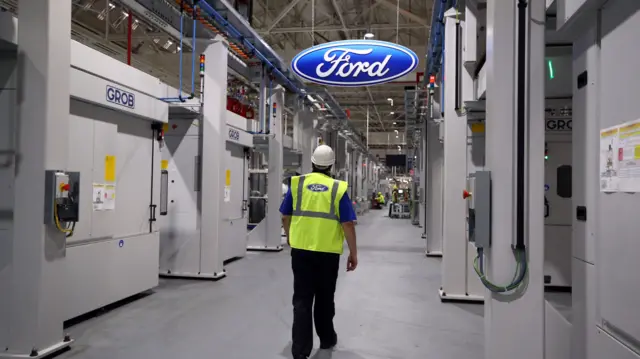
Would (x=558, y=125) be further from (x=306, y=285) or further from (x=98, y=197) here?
(x=98, y=197)

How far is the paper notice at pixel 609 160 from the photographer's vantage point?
2.07 metres

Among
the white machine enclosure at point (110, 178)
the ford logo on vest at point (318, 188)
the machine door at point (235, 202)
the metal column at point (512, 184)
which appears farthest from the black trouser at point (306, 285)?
the machine door at point (235, 202)

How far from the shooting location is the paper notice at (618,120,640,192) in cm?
189

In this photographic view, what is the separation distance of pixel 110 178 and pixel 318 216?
241cm

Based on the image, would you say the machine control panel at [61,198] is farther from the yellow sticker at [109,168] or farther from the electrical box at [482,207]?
the electrical box at [482,207]

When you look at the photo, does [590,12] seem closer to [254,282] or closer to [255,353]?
[255,353]

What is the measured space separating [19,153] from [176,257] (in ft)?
10.9

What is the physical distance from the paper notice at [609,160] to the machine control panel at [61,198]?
3393mm

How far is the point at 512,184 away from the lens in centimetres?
263

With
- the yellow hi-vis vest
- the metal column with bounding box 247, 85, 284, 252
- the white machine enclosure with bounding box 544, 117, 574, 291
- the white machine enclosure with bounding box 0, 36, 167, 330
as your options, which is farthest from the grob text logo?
the white machine enclosure with bounding box 544, 117, 574, 291

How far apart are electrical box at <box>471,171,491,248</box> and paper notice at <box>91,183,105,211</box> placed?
3.39 meters

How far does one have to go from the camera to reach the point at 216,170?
620 cm

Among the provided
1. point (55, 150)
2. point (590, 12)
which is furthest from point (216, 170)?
point (590, 12)

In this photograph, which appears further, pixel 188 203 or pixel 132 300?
pixel 188 203
